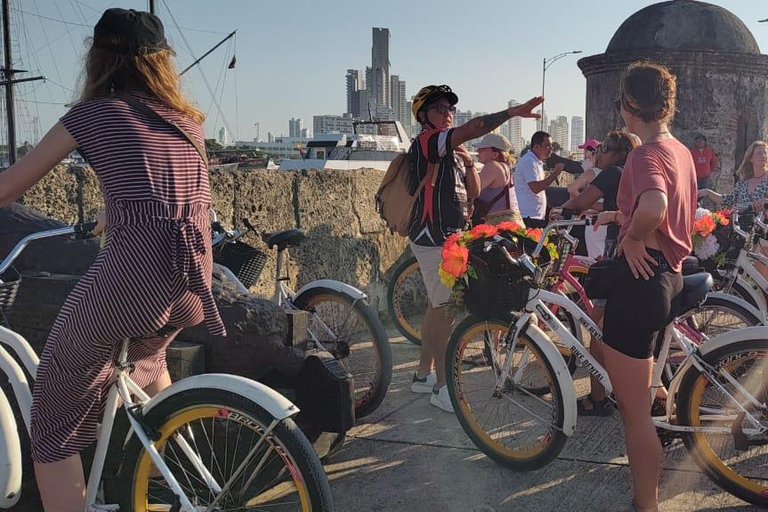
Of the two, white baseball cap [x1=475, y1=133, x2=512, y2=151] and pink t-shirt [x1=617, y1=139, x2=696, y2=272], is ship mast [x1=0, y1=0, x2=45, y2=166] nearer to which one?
white baseball cap [x1=475, y1=133, x2=512, y2=151]

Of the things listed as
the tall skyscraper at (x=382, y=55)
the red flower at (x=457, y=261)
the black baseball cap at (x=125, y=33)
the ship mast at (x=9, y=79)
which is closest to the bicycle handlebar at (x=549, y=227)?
the red flower at (x=457, y=261)

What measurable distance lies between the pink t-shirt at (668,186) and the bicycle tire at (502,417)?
88 cm

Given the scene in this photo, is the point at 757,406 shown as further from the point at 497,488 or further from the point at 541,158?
the point at 541,158

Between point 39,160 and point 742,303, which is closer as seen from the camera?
point 39,160

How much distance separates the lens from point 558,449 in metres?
3.54

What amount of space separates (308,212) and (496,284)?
10.4 feet

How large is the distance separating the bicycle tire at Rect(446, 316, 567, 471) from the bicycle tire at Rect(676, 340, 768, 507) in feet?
1.78

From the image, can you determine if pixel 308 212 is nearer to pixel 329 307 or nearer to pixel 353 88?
pixel 329 307

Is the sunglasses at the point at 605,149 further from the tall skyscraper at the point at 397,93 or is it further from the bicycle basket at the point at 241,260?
the tall skyscraper at the point at 397,93

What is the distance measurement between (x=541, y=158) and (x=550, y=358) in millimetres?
3866

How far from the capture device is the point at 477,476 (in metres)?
3.67

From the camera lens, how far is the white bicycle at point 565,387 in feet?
10.5

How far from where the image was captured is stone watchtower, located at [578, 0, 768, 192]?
1683cm

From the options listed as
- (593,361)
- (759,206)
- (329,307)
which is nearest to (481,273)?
(593,361)
